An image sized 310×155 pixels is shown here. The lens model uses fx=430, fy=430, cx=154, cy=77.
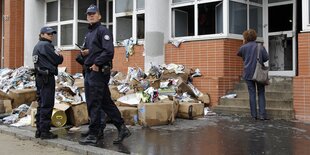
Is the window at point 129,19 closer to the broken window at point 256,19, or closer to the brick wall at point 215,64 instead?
the brick wall at point 215,64

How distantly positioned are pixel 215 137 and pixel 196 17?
5.10 m

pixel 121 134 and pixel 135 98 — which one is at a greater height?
pixel 135 98

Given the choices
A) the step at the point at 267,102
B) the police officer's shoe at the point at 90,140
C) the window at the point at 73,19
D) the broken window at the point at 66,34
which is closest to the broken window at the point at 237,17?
the step at the point at 267,102

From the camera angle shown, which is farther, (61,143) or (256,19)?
(256,19)

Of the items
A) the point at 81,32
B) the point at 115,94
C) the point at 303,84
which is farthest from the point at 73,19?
the point at 303,84

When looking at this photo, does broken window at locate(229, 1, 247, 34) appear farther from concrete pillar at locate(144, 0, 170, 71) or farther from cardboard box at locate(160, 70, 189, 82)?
concrete pillar at locate(144, 0, 170, 71)

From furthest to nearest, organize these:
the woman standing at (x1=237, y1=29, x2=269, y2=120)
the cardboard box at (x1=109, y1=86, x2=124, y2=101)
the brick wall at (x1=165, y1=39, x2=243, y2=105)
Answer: the brick wall at (x1=165, y1=39, x2=243, y2=105), the cardboard box at (x1=109, y1=86, x2=124, y2=101), the woman standing at (x1=237, y1=29, x2=269, y2=120)

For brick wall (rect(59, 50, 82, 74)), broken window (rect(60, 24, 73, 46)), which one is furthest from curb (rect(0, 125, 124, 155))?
broken window (rect(60, 24, 73, 46))

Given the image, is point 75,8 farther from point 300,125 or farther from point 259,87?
point 300,125

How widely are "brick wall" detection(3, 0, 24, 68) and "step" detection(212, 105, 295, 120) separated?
10.9 metres

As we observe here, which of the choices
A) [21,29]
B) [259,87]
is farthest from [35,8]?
[259,87]

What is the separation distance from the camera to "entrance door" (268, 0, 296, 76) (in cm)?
1156

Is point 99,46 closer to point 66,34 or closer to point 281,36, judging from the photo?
point 281,36

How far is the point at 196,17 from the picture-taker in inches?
456
